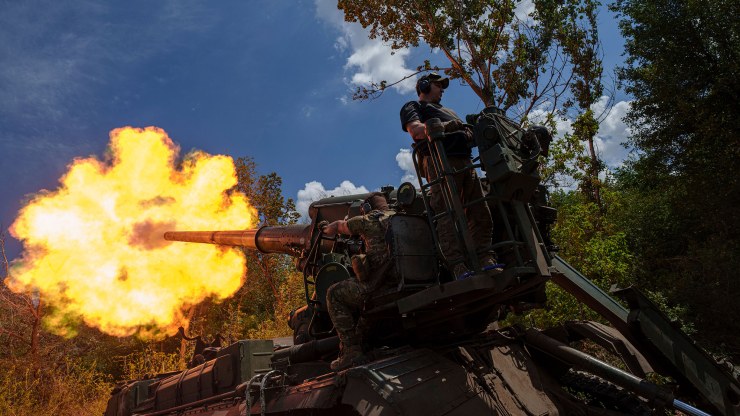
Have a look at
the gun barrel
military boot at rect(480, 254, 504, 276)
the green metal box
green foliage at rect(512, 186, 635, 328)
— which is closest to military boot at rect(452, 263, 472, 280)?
military boot at rect(480, 254, 504, 276)

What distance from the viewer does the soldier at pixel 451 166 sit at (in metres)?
4.82

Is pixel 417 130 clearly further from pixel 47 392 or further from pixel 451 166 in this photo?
pixel 47 392

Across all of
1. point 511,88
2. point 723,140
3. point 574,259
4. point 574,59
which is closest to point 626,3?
point 574,59

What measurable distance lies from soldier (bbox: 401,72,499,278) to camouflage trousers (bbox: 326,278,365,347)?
44.4 inches

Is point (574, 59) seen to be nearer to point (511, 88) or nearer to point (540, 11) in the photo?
point (540, 11)

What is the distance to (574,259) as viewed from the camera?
13062 millimetres

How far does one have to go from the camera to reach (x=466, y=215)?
16.2ft

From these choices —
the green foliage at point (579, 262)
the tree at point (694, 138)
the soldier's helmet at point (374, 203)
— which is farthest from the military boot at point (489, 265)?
the tree at point (694, 138)

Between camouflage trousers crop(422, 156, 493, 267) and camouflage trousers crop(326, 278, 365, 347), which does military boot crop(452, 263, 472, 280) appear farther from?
camouflage trousers crop(326, 278, 365, 347)

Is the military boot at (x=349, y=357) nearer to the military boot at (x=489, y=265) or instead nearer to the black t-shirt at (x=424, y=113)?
the military boot at (x=489, y=265)

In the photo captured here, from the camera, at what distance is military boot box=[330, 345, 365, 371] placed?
5250 mm

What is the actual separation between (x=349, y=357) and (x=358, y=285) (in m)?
0.75

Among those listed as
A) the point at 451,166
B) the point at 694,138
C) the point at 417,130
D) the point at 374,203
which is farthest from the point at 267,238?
the point at 694,138

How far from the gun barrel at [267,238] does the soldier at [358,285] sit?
2557 millimetres
